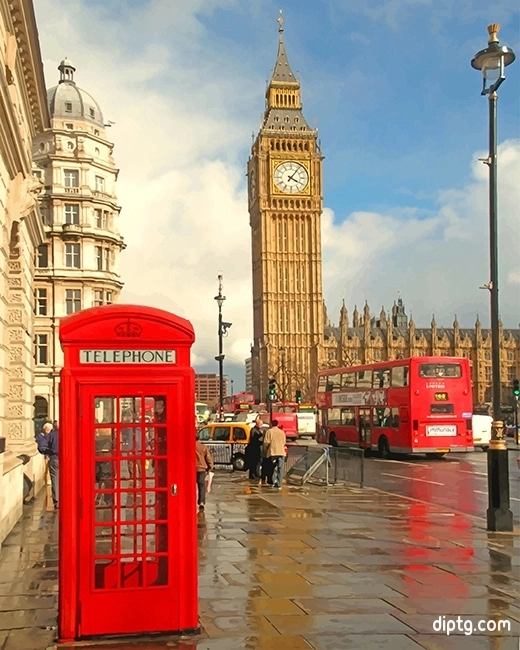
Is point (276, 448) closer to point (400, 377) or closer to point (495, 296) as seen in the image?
point (495, 296)

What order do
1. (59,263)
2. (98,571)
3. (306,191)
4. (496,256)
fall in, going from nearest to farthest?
(98,571)
(496,256)
(59,263)
(306,191)

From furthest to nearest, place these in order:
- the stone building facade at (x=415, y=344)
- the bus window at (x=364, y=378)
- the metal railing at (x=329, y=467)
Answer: the stone building facade at (x=415, y=344) → the bus window at (x=364, y=378) → the metal railing at (x=329, y=467)

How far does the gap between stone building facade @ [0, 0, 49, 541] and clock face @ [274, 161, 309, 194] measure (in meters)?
104

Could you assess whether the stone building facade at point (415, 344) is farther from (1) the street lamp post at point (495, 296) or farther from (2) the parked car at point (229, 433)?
(1) the street lamp post at point (495, 296)

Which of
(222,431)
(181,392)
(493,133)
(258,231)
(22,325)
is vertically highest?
(258,231)

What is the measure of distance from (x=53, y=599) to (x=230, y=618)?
180 cm

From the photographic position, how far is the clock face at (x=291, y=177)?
4783 inches

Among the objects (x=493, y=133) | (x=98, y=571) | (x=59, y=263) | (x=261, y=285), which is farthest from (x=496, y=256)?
(x=261, y=285)

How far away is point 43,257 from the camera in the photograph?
164 ft

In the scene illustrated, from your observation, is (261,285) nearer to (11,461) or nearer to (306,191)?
(306,191)

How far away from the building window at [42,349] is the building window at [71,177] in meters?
9.51

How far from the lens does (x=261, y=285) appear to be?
123 metres

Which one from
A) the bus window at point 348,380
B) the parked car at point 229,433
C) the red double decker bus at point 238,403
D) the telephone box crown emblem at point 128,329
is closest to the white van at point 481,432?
the bus window at point 348,380

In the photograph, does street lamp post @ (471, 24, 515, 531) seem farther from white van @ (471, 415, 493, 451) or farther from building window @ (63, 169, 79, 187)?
building window @ (63, 169, 79, 187)
